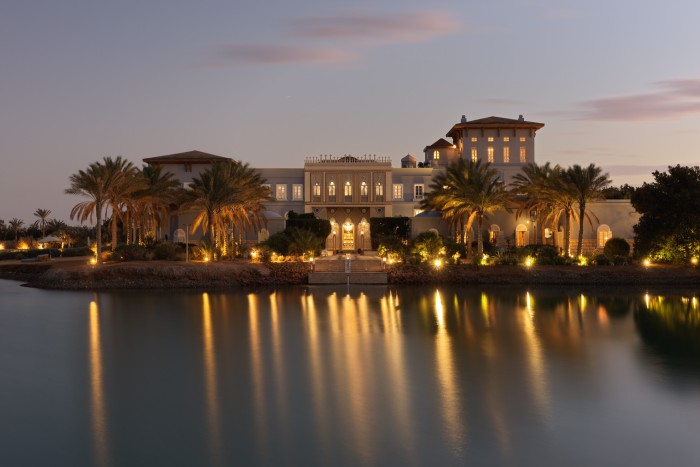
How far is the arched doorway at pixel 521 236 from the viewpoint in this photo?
4816cm

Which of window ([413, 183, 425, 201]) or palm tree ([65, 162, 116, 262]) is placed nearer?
palm tree ([65, 162, 116, 262])

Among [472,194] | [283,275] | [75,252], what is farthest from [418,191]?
[75,252]

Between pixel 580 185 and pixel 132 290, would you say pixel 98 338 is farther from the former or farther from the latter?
pixel 580 185

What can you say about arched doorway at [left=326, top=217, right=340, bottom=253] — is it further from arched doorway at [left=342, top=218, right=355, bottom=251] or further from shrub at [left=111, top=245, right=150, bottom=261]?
shrub at [left=111, top=245, right=150, bottom=261]

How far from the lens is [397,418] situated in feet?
39.2

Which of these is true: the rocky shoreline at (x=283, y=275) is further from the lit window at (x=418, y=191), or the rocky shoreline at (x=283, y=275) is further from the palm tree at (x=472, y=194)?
the lit window at (x=418, y=191)

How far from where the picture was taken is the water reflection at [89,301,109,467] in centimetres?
1044

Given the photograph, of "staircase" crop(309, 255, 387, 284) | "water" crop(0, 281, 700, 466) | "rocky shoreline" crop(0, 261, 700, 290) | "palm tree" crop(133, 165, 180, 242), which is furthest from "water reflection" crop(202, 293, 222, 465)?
"palm tree" crop(133, 165, 180, 242)

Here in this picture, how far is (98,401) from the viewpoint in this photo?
13258 mm

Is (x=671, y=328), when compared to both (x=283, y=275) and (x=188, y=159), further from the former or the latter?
(x=188, y=159)

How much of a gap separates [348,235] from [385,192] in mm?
4891

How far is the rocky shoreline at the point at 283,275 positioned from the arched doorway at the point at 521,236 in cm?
1050

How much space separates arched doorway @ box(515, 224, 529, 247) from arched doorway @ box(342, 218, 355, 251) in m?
14.2

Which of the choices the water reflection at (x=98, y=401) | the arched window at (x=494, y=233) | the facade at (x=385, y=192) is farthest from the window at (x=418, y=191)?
the water reflection at (x=98, y=401)
